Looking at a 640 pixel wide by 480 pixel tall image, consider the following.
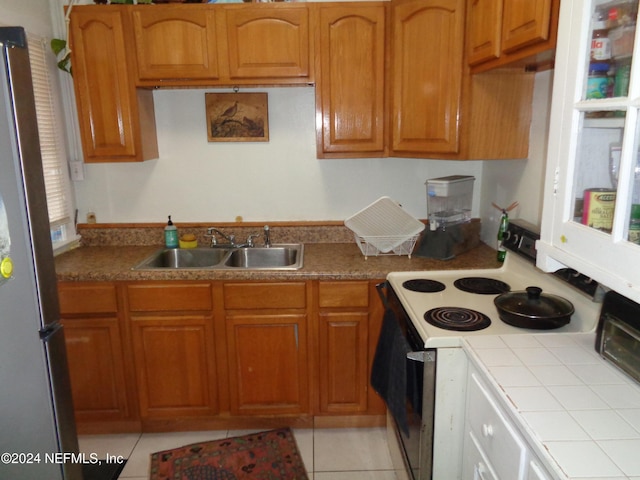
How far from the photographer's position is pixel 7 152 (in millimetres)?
1131

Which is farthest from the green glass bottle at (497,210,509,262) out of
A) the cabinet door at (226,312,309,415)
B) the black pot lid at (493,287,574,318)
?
the cabinet door at (226,312,309,415)

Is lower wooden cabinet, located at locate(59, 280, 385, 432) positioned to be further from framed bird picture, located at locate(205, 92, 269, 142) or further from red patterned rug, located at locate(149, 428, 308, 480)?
framed bird picture, located at locate(205, 92, 269, 142)

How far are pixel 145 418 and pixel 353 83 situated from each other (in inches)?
79.2

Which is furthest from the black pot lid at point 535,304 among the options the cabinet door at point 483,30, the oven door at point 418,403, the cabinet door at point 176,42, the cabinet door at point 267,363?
the cabinet door at point 176,42

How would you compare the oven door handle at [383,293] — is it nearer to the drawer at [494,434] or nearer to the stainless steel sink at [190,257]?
the drawer at [494,434]

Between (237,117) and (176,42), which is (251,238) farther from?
(176,42)

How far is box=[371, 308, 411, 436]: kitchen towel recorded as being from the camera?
66.1 inches

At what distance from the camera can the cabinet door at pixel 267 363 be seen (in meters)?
2.32

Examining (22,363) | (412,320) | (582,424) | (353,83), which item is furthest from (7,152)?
(353,83)

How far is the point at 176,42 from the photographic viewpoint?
231cm

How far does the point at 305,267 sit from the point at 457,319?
896 mm

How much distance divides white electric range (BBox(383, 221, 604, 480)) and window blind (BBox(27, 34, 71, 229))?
189 centimetres

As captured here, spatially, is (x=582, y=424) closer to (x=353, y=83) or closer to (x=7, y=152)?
(x=7, y=152)

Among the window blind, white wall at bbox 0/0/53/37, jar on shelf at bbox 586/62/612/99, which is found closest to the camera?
jar on shelf at bbox 586/62/612/99
